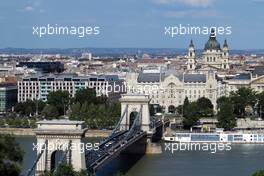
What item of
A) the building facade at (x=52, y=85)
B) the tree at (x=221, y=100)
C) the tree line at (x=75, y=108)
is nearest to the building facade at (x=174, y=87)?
the tree at (x=221, y=100)

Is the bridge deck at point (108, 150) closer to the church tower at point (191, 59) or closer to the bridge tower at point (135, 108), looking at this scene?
the bridge tower at point (135, 108)

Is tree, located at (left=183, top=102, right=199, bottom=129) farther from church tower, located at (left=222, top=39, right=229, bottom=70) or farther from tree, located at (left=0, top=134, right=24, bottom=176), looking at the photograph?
church tower, located at (left=222, top=39, right=229, bottom=70)

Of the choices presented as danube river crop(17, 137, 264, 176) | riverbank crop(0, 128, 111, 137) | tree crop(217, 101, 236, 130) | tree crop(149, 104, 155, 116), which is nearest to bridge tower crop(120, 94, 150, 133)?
danube river crop(17, 137, 264, 176)

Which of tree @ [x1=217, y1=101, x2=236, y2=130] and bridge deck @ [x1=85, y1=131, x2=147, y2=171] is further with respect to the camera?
tree @ [x1=217, y1=101, x2=236, y2=130]

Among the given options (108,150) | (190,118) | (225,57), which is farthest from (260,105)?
(225,57)

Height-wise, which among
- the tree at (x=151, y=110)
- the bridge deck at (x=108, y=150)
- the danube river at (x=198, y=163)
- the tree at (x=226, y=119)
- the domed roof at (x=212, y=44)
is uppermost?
the domed roof at (x=212, y=44)

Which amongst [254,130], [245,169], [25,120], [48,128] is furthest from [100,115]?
[48,128]

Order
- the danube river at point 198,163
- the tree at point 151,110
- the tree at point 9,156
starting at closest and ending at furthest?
the tree at point 9,156
the danube river at point 198,163
the tree at point 151,110
